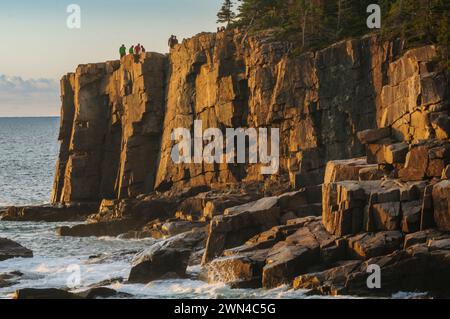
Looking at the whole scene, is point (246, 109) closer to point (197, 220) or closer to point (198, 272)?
point (197, 220)

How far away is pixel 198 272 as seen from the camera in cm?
5331

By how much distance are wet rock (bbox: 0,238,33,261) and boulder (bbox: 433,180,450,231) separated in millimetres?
27137

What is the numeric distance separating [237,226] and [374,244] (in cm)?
1005

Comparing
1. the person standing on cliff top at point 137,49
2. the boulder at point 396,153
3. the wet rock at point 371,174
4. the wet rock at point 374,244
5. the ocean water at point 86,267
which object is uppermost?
the person standing on cliff top at point 137,49

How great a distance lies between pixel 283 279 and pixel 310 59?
2894 cm

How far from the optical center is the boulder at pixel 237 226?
5484cm

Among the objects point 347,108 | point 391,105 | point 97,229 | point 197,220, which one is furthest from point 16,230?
point 391,105

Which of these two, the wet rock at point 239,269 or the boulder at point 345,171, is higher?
the boulder at point 345,171

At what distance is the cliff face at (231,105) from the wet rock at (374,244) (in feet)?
28.9

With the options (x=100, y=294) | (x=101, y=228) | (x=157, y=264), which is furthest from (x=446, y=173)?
(x=101, y=228)

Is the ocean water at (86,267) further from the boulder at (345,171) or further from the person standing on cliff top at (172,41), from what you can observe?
the person standing on cliff top at (172,41)

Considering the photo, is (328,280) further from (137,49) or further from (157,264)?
(137,49)

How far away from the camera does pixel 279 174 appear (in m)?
74.2

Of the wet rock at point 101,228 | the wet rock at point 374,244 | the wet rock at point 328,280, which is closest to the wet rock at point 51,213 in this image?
the wet rock at point 101,228
